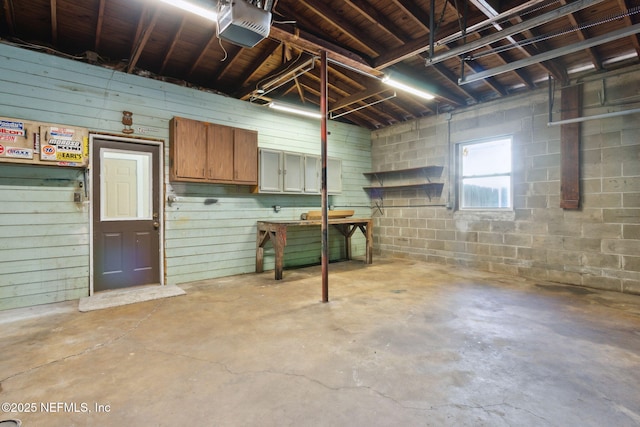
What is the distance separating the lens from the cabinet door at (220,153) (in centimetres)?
467

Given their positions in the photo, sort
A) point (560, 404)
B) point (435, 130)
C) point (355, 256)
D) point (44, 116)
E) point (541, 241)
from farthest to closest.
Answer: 1. point (355, 256)
2. point (435, 130)
3. point (541, 241)
4. point (44, 116)
5. point (560, 404)

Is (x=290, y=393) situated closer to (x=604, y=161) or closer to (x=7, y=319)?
(x=7, y=319)

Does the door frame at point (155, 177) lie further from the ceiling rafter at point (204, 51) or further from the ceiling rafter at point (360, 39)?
the ceiling rafter at point (204, 51)

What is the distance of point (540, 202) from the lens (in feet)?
15.9

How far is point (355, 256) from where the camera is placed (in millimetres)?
7070

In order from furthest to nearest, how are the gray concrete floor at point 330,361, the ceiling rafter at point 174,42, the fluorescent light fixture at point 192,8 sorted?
the ceiling rafter at point 174,42
the fluorescent light fixture at point 192,8
the gray concrete floor at point 330,361

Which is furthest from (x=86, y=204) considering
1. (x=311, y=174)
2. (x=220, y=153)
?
(x=311, y=174)

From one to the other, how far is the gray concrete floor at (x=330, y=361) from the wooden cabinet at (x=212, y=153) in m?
1.85

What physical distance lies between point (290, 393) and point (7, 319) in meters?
3.34

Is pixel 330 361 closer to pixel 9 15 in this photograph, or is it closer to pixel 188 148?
pixel 188 148

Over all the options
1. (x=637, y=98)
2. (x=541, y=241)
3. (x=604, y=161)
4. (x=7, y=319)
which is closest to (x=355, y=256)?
(x=541, y=241)

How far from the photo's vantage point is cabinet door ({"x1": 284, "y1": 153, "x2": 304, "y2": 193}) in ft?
18.4

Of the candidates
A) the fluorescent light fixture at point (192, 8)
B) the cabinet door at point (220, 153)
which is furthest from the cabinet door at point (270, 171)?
the fluorescent light fixture at point (192, 8)

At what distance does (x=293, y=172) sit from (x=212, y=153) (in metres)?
1.57
